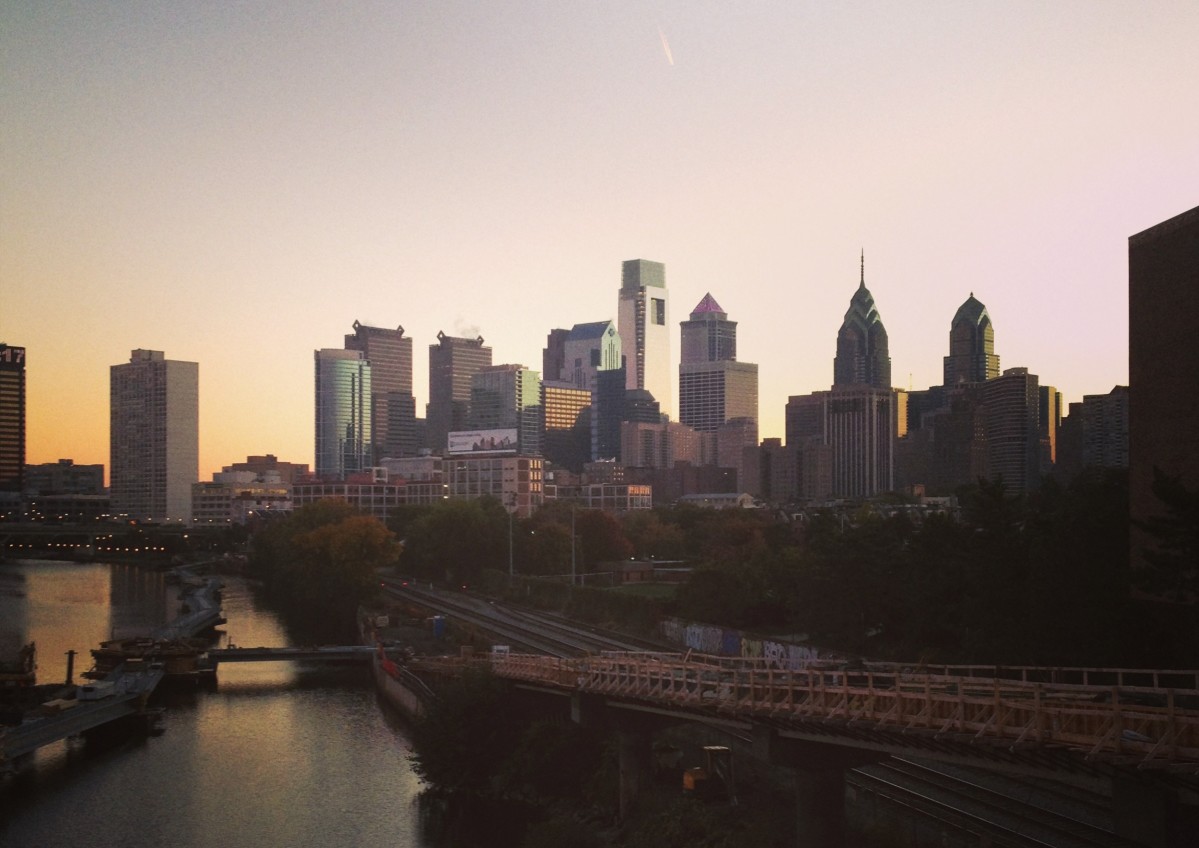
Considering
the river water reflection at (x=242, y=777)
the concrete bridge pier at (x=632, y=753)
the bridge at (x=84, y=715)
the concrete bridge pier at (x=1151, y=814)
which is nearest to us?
the concrete bridge pier at (x=1151, y=814)

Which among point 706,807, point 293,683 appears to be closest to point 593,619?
point 293,683

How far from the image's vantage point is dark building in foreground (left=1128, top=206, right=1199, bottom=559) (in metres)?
40.1

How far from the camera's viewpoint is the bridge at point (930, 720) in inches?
907

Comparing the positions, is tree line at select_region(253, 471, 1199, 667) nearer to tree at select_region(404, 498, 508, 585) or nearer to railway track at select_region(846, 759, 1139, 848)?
railway track at select_region(846, 759, 1139, 848)

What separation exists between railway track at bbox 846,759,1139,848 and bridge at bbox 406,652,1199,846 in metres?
1.11

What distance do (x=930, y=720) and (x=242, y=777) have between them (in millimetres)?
35487

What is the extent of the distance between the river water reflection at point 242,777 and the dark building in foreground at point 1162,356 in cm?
2967

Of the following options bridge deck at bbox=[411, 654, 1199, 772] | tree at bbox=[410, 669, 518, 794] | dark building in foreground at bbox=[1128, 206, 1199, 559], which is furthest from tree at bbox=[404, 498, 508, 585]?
dark building in foreground at bbox=[1128, 206, 1199, 559]

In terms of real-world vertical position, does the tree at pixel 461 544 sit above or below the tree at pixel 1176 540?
below

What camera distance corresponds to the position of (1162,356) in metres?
41.9

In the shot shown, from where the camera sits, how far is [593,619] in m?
87.7

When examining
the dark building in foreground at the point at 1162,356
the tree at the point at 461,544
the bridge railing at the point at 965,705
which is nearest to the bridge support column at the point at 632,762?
the bridge railing at the point at 965,705

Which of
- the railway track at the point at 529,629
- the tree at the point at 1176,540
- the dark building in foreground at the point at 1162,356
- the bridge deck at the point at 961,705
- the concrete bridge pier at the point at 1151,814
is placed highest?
the dark building in foreground at the point at 1162,356

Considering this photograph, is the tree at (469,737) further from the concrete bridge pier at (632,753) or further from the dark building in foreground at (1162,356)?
the dark building in foreground at (1162,356)
